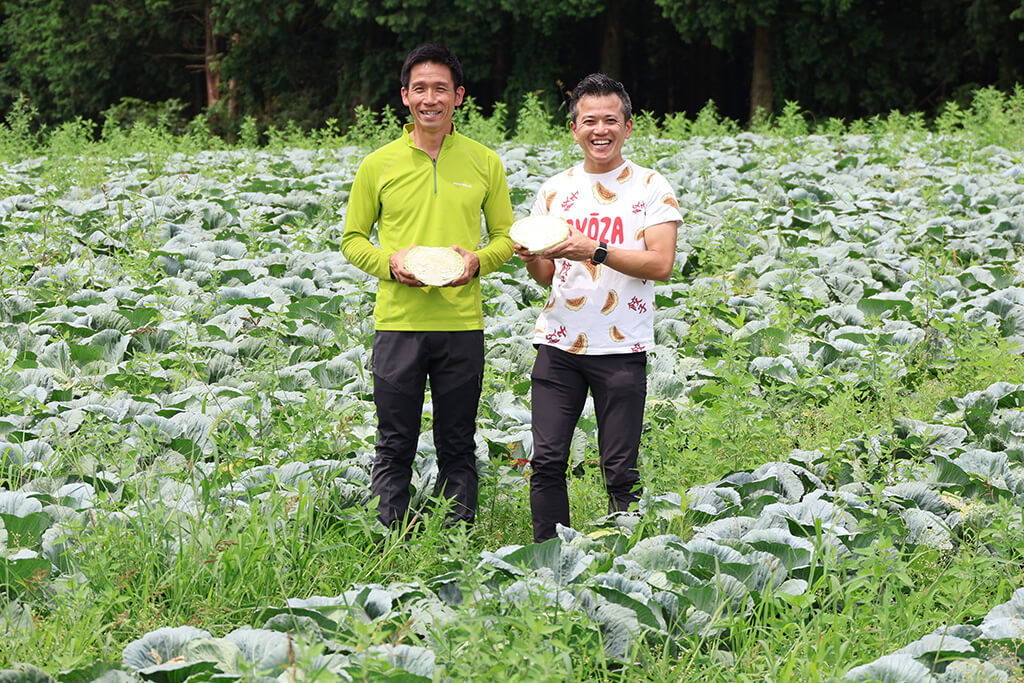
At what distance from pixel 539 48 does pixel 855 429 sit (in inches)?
734

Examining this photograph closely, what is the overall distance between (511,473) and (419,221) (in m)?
1.16

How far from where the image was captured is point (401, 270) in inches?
122

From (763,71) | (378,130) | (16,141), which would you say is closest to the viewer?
(378,130)

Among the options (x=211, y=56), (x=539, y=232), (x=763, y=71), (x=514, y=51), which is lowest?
(x=539, y=232)

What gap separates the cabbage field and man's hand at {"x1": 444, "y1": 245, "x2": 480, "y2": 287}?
72cm

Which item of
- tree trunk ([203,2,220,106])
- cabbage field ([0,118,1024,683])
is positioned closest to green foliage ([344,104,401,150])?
cabbage field ([0,118,1024,683])

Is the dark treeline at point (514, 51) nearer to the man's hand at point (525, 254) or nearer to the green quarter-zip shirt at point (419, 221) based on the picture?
the green quarter-zip shirt at point (419, 221)

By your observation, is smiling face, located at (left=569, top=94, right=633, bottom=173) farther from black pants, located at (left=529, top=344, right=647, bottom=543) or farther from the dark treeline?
the dark treeline

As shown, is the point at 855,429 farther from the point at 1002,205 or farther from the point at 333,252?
the point at 1002,205

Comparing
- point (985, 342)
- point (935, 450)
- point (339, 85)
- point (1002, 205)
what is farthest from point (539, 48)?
point (935, 450)

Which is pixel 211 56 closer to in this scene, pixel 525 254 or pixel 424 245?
pixel 424 245

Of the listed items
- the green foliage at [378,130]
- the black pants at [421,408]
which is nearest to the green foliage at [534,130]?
the green foliage at [378,130]

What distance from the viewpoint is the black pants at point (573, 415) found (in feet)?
10.6

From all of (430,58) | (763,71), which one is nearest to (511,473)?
(430,58)
